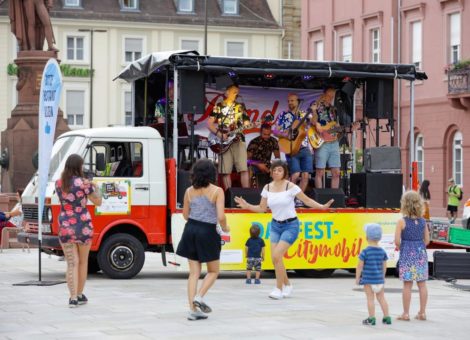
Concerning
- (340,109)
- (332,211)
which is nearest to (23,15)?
(340,109)

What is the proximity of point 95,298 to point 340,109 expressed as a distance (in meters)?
8.04

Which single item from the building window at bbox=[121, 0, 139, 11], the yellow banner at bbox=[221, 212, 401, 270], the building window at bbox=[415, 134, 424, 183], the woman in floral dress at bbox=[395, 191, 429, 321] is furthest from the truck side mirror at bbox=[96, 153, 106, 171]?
the building window at bbox=[121, 0, 139, 11]

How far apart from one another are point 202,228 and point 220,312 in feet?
3.79

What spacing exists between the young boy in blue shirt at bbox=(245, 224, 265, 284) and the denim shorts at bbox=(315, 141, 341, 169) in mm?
3042

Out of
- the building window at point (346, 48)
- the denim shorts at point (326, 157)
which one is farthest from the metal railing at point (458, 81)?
the denim shorts at point (326, 157)

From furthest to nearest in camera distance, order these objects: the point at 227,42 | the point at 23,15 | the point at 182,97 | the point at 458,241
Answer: the point at 227,42 < the point at 23,15 < the point at 458,241 < the point at 182,97

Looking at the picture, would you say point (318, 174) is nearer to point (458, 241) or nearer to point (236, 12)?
point (458, 241)

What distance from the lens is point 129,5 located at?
254ft

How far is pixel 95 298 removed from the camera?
16.1 meters

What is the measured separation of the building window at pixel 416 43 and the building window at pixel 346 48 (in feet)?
17.9

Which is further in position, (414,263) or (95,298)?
(95,298)

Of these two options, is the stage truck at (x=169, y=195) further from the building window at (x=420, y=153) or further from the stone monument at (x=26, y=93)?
the building window at (x=420, y=153)

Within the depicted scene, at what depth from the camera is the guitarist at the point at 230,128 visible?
69.5ft

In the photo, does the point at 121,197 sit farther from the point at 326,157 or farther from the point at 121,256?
the point at 326,157
